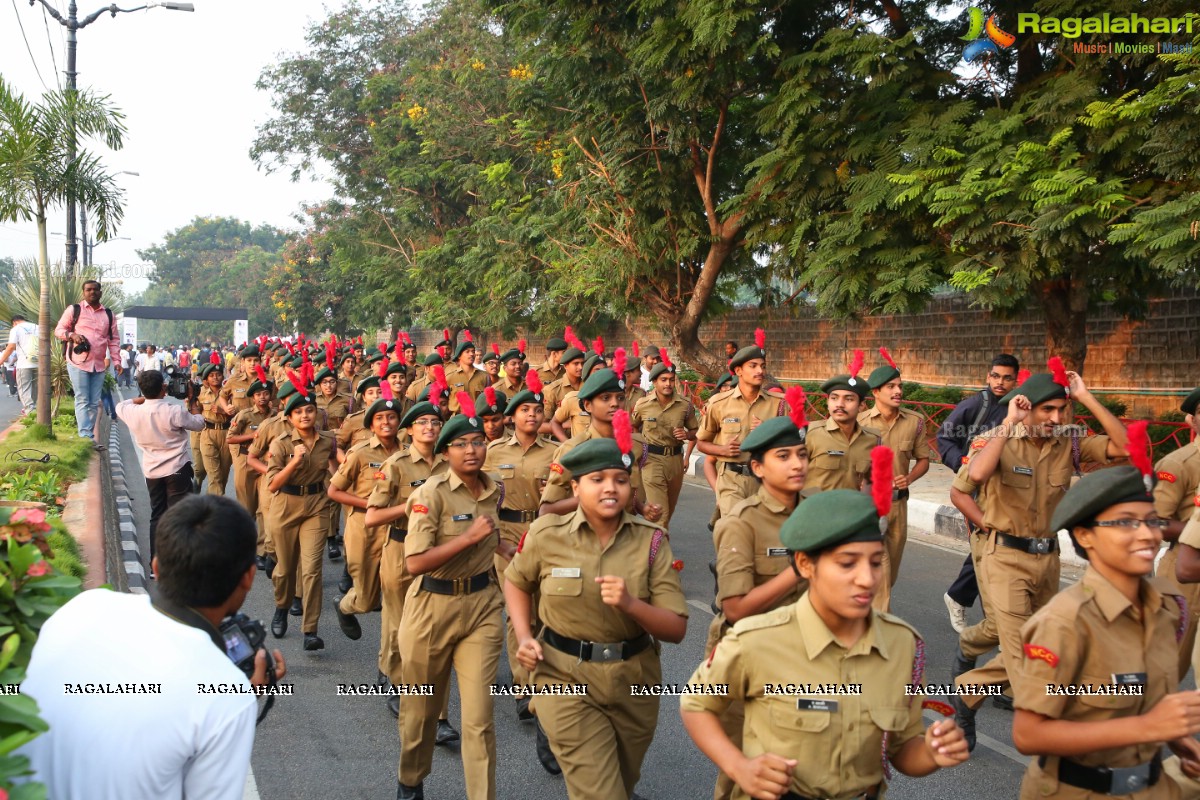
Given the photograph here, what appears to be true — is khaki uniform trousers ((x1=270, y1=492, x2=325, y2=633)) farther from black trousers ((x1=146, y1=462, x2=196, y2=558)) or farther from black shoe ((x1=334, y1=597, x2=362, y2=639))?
black trousers ((x1=146, y1=462, x2=196, y2=558))

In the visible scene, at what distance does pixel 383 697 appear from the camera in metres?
6.46

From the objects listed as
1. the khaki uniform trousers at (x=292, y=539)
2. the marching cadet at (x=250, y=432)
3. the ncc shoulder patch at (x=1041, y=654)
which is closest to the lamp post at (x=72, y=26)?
the marching cadet at (x=250, y=432)

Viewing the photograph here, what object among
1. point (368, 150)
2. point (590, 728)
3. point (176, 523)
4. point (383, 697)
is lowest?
point (383, 697)

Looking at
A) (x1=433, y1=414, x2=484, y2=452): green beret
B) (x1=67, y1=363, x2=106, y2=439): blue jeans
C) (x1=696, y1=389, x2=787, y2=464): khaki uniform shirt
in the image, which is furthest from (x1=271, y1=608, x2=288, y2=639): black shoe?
(x1=67, y1=363, x2=106, y2=439): blue jeans

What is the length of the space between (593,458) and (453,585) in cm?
126

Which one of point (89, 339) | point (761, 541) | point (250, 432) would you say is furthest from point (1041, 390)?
point (89, 339)

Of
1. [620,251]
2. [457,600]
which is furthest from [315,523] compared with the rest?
[620,251]

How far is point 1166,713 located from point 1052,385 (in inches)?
123

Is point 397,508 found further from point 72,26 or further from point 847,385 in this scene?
point 72,26

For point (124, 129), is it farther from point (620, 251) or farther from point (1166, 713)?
point (1166, 713)

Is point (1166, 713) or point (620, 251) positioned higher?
point (620, 251)

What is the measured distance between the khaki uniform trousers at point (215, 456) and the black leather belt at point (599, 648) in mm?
8638

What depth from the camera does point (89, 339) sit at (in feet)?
41.3

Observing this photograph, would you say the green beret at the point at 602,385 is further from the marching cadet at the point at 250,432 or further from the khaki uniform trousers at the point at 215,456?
the khaki uniform trousers at the point at 215,456
